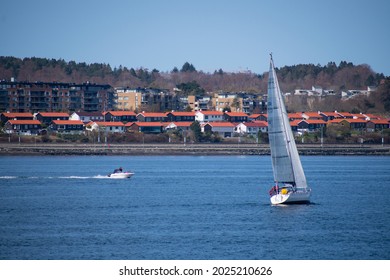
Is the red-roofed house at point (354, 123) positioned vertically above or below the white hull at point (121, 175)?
above

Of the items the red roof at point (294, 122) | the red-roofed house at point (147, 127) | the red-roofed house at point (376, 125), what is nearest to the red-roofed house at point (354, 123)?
the red-roofed house at point (376, 125)

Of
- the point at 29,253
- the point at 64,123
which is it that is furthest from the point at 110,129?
the point at 29,253

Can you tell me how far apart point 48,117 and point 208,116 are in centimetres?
3351

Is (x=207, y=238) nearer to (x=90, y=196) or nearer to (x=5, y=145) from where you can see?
(x=90, y=196)

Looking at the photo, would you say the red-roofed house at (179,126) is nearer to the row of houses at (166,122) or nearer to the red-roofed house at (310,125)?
the row of houses at (166,122)

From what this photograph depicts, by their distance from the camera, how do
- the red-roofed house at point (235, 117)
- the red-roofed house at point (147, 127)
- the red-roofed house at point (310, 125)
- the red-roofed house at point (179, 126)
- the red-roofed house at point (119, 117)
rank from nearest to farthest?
the red-roofed house at point (147, 127) < the red-roofed house at point (179, 126) < the red-roofed house at point (119, 117) < the red-roofed house at point (310, 125) < the red-roofed house at point (235, 117)

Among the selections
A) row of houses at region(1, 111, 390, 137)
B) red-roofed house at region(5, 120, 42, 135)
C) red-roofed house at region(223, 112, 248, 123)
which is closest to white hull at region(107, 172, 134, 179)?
red-roofed house at region(5, 120, 42, 135)

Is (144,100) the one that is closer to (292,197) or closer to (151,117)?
(151,117)

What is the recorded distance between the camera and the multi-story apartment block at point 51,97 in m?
169

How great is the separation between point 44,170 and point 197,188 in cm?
2832

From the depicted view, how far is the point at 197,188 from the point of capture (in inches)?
2795

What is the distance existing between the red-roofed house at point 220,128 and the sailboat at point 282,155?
99030mm

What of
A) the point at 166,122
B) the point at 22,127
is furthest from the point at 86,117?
the point at 22,127

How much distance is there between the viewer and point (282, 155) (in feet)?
175
